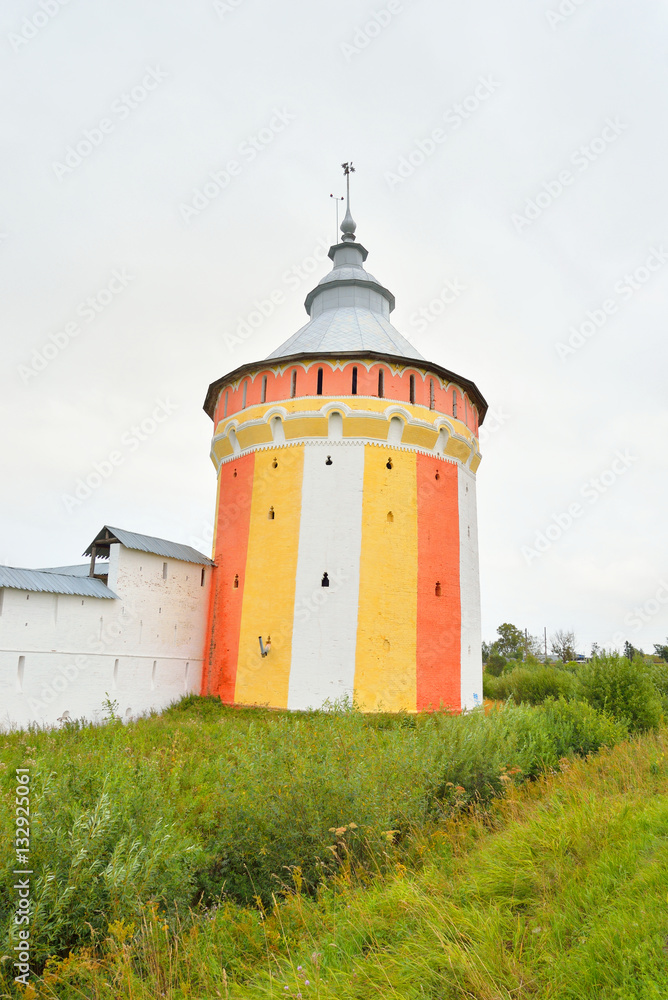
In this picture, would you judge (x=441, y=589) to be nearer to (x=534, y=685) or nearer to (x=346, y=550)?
(x=346, y=550)

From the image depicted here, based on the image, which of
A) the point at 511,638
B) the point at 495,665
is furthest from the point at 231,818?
the point at 511,638

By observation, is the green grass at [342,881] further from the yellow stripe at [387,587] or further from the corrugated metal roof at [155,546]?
the corrugated metal roof at [155,546]

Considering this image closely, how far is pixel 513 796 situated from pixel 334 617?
7907 mm

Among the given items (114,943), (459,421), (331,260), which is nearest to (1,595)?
(114,943)

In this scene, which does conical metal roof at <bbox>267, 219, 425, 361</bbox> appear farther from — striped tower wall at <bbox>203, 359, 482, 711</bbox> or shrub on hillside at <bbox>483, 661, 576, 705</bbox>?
shrub on hillside at <bbox>483, 661, 576, 705</bbox>

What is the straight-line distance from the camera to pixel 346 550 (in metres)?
14.4

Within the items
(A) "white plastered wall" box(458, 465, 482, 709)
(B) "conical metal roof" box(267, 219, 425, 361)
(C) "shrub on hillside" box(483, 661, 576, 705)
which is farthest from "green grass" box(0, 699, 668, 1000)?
(C) "shrub on hillside" box(483, 661, 576, 705)

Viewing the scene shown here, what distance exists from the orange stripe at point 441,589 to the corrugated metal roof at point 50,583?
294 inches

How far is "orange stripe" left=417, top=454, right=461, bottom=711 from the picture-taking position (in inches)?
565

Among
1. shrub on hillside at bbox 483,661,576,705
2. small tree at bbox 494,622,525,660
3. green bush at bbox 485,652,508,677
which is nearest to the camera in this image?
shrub on hillside at bbox 483,661,576,705

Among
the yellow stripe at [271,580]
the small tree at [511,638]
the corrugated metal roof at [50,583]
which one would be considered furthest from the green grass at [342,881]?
the small tree at [511,638]

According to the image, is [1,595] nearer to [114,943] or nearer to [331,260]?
[114,943]

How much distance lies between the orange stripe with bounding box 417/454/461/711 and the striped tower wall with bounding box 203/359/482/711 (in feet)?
0.13

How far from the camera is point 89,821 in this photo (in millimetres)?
4066
